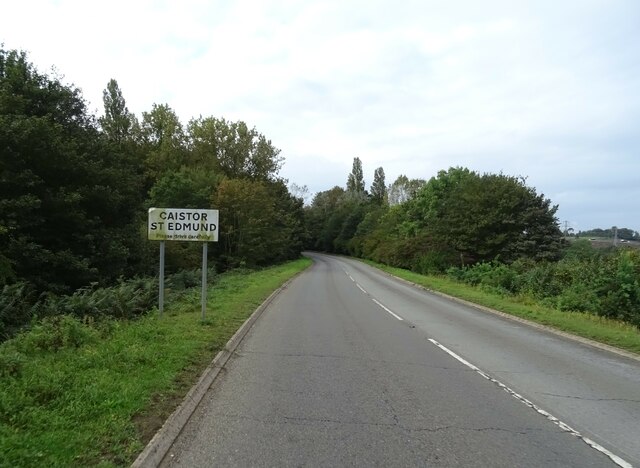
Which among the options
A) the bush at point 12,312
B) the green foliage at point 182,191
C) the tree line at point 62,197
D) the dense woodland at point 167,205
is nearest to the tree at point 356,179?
the dense woodland at point 167,205

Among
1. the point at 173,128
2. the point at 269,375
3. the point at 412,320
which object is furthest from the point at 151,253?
the point at 173,128

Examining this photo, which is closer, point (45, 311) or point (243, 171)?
point (45, 311)

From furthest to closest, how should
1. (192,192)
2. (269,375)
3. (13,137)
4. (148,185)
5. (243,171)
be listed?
1. (243,171)
2. (148,185)
3. (192,192)
4. (13,137)
5. (269,375)

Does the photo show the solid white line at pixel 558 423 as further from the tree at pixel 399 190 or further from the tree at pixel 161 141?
the tree at pixel 399 190

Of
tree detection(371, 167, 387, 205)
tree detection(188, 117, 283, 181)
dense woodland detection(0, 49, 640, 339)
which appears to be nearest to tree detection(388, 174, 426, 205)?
tree detection(371, 167, 387, 205)

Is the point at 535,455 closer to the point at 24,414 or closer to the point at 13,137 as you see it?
the point at 24,414

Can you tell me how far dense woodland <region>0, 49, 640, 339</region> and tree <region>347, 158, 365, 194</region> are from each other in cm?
6134

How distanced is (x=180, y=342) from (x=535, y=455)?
261 inches

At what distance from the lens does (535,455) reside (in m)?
5.01

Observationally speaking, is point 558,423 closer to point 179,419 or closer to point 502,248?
point 179,419

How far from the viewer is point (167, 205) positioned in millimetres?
49250

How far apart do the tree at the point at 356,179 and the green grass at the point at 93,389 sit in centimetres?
13424

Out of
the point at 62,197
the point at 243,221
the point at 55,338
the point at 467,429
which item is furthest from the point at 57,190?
the point at 243,221

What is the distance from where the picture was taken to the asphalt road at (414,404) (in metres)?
4.96
